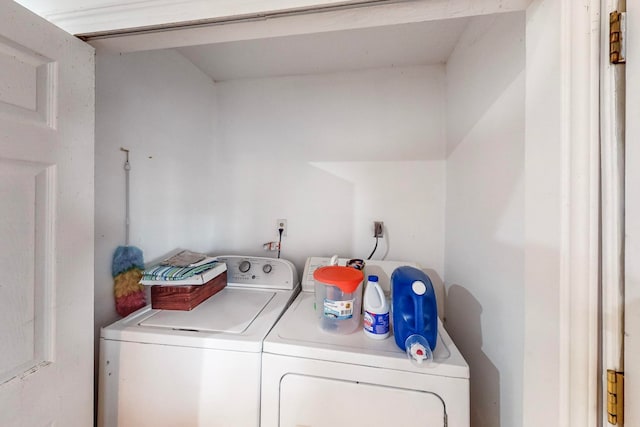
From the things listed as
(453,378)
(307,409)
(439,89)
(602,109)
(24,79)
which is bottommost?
(307,409)

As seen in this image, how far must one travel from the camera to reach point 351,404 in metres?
0.88

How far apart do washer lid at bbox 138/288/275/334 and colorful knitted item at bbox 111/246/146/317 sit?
6.0 inches

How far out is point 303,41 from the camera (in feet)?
4.90

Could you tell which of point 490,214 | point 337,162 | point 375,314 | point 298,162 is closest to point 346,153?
point 337,162

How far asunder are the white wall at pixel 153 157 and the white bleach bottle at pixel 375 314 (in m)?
1.23

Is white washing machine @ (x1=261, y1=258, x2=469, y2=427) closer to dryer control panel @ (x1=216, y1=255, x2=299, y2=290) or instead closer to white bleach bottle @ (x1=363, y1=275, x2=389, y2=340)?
white bleach bottle @ (x1=363, y1=275, x2=389, y2=340)

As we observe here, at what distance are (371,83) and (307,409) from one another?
6.41ft

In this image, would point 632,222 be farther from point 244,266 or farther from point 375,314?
point 244,266

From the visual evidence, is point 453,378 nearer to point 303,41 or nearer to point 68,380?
point 68,380

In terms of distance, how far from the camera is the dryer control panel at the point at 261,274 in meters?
1.55

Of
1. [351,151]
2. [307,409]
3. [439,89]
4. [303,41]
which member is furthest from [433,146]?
[307,409]

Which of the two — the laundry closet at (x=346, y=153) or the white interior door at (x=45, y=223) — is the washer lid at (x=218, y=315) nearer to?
the white interior door at (x=45, y=223)

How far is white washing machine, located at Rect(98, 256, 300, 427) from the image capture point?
3.13 feet

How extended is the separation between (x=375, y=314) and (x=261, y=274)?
84cm
